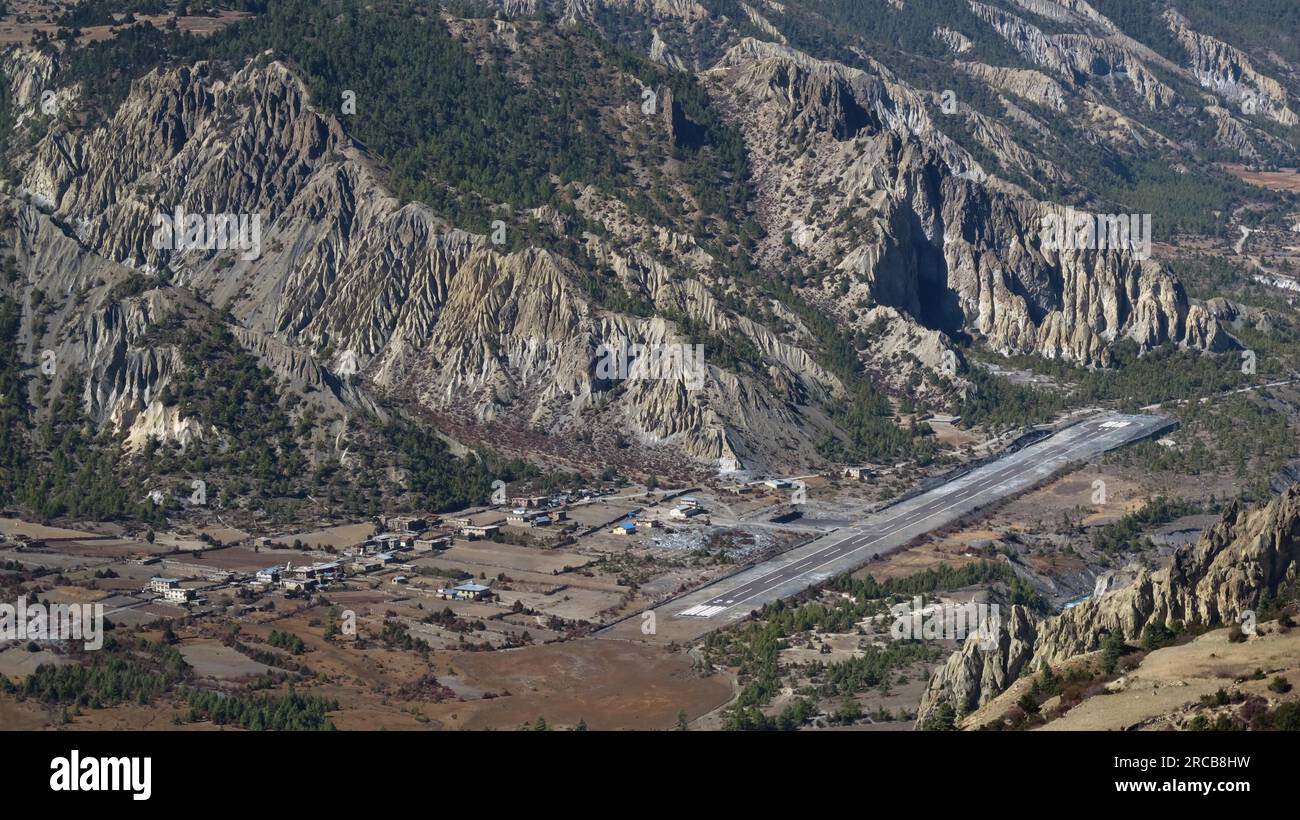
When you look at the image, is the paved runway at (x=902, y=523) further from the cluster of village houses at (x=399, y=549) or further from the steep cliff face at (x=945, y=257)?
the steep cliff face at (x=945, y=257)

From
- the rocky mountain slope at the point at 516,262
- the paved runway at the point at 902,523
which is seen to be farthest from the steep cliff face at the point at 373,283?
the paved runway at the point at 902,523

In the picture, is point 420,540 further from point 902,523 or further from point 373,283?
point 373,283

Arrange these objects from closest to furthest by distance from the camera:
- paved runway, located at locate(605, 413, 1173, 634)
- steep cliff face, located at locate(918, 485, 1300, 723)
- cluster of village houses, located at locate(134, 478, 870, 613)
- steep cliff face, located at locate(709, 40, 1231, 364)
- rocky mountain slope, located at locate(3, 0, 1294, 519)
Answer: steep cliff face, located at locate(918, 485, 1300, 723), cluster of village houses, located at locate(134, 478, 870, 613), paved runway, located at locate(605, 413, 1173, 634), rocky mountain slope, located at locate(3, 0, 1294, 519), steep cliff face, located at locate(709, 40, 1231, 364)

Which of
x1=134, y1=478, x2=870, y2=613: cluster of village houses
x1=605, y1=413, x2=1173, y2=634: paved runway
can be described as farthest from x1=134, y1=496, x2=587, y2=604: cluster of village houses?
x1=605, y1=413, x2=1173, y2=634: paved runway

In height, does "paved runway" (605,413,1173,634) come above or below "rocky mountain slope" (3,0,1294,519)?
below

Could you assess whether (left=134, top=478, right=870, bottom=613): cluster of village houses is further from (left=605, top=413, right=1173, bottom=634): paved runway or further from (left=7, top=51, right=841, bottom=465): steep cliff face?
(left=7, top=51, right=841, bottom=465): steep cliff face
